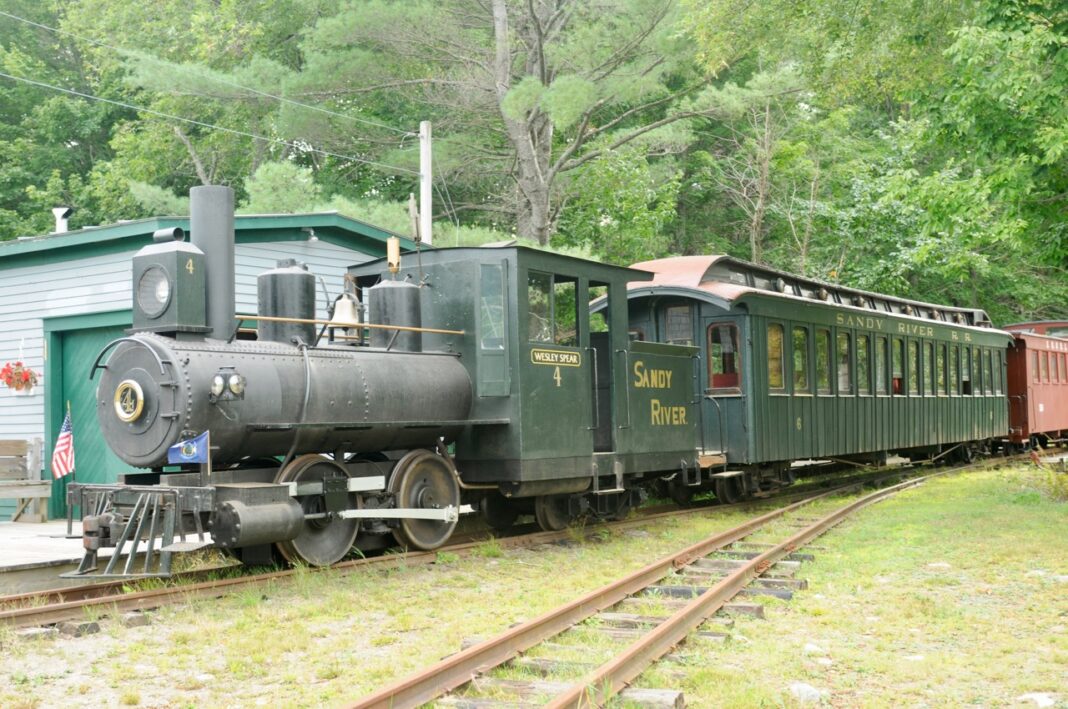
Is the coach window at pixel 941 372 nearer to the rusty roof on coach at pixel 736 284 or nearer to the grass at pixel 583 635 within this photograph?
the rusty roof on coach at pixel 736 284

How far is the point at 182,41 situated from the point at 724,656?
25210 millimetres

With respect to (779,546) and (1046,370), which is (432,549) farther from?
(1046,370)

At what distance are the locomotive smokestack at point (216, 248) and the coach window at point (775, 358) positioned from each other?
778 centimetres

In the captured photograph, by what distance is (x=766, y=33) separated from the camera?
15625 millimetres

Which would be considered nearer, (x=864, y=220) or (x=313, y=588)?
(x=313, y=588)

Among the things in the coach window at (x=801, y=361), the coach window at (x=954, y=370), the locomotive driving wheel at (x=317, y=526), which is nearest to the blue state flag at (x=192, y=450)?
the locomotive driving wheel at (x=317, y=526)

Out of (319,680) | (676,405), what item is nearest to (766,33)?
(676,405)

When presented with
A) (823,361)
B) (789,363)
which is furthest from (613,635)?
(823,361)

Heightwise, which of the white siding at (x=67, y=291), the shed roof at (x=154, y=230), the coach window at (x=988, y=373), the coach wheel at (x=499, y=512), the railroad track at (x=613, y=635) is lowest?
the railroad track at (x=613, y=635)

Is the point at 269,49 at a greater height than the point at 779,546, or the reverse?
the point at 269,49

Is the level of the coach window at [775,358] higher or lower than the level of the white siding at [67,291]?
lower

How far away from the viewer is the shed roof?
486 inches

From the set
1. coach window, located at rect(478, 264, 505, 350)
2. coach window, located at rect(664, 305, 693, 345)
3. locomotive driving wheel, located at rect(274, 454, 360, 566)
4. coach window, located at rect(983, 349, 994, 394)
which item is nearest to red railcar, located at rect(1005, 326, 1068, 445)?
coach window, located at rect(983, 349, 994, 394)

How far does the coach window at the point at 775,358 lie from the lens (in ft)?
45.5
